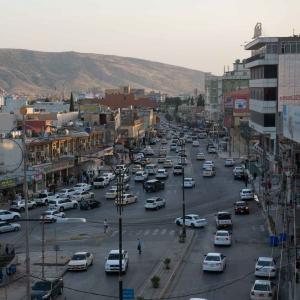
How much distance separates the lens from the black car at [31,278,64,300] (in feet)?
71.6

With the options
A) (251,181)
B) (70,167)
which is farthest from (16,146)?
(251,181)

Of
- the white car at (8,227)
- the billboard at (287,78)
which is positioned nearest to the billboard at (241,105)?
the billboard at (287,78)

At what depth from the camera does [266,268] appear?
80.6 feet

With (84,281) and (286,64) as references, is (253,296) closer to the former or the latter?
(84,281)

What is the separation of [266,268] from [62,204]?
21995 millimetres

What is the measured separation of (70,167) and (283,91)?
62.0 feet

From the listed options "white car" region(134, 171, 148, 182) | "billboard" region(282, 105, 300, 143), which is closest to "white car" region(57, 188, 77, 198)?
"white car" region(134, 171, 148, 182)

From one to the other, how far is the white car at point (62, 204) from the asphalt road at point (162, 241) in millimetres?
637

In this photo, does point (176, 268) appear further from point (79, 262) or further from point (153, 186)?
point (153, 186)

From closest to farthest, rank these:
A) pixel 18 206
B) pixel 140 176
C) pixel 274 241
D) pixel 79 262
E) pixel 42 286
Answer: pixel 42 286, pixel 79 262, pixel 274 241, pixel 18 206, pixel 140 176

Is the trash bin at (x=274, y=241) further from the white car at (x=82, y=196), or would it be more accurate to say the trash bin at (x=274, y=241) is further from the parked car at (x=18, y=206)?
the white car at (x=82, y=196)


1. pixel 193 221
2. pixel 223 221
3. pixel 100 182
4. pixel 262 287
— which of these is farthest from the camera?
pixel 100 182

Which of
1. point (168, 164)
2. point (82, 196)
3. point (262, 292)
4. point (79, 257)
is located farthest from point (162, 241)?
point (168, 164)

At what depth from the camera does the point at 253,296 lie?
69.8 feet
